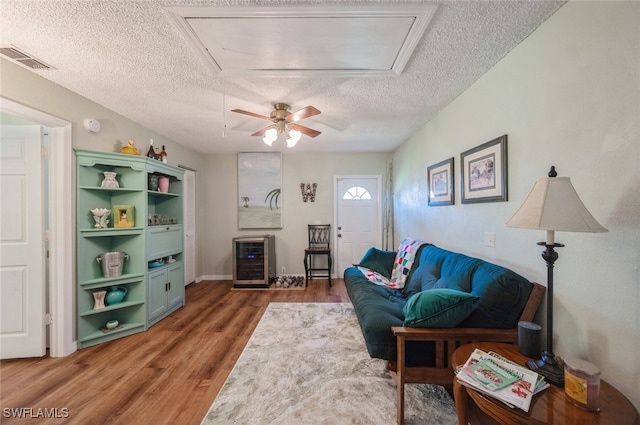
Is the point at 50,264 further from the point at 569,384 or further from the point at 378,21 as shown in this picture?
the point at 569,384

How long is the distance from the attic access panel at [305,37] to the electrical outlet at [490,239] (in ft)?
4.84

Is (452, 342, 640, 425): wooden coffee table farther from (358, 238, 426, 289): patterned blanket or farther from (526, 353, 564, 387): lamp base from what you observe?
(358, 238, 426, 289): patterned blanket

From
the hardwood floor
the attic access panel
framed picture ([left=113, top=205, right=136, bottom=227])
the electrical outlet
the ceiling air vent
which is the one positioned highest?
the ceiling air vent

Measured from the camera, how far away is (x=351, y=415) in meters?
1.50

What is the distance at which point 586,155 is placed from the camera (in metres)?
1.19

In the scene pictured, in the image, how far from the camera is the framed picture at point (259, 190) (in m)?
4.59

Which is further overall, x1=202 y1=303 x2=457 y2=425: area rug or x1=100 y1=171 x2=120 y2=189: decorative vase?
x1=100 y1=171 x2=120 y2=189: decorative vase

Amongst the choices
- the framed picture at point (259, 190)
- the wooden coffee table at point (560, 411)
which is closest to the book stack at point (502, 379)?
the wooden coffee table at point (560, 411)

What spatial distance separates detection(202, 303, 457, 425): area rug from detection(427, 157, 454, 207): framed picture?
5.55 ft

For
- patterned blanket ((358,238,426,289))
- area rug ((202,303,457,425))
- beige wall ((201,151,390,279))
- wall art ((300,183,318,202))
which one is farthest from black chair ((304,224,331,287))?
area rug ((202,303,457,425))

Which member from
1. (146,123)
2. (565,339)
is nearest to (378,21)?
(565,339)

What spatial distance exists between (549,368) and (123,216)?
11.6ft

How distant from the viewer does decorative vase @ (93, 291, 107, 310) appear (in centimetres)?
240

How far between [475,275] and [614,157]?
0.96m
